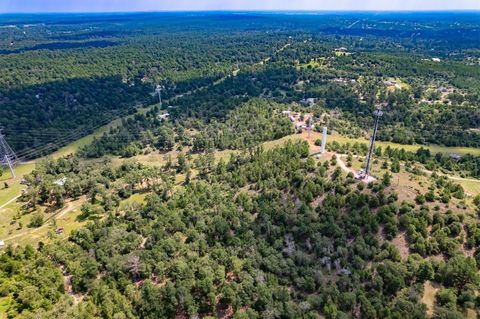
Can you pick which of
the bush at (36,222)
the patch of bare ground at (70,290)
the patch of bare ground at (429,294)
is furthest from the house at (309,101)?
the patch of bare ground at (70,290)

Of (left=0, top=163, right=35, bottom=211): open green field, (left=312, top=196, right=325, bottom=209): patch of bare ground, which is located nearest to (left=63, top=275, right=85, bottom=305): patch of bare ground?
(left=0, top=163, right=35, bottom=211): open green field

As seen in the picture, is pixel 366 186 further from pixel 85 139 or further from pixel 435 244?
Answer: pixel 85 139

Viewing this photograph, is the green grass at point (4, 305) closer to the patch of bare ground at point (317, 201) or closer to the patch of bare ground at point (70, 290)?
the patch of bare ground at point (70, 290)

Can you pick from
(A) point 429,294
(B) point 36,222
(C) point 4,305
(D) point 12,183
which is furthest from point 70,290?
(A) point 429,294

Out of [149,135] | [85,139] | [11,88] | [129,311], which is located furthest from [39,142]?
[129,311]

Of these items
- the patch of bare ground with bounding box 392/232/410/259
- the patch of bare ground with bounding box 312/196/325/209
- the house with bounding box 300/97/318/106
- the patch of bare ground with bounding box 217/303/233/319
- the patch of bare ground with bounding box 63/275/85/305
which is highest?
the house with bounding box 300/97/318/106

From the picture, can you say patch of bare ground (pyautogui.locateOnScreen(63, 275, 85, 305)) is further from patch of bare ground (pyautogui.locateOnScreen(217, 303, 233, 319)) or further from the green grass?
patch of bare ground (pyautogui.locateOnScreen(217, 303, 233, 319))
